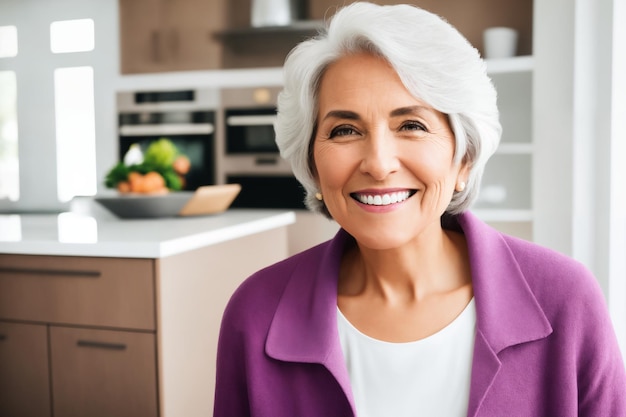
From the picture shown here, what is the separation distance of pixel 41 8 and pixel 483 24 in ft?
10.0

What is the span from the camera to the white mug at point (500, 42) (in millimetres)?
3285

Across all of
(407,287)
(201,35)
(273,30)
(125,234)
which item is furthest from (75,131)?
(407,287)

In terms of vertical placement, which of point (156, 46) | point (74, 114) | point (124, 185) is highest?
point (156, 46)

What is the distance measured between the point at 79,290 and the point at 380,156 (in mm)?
1220

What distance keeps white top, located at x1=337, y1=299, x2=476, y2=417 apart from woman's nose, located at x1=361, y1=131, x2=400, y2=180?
0.29 metres

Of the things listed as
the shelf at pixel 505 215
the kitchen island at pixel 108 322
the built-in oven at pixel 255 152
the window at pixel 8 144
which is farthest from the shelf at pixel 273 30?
the kitchen island at pixel 108 322

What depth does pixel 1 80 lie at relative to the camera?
4594mm

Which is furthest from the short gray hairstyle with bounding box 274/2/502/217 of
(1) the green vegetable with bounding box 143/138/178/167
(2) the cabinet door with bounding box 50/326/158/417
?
(1) the green vegetable with bounding box 143/138/178/167

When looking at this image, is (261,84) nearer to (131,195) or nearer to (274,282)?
(131,195)

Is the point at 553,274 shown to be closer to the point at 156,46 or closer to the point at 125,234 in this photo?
the point at 125,234

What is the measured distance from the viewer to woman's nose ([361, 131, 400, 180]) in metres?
0.95

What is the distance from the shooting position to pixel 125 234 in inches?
77.6

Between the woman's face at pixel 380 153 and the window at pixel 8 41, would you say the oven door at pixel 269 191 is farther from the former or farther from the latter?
the woman's face at pixel 380 153

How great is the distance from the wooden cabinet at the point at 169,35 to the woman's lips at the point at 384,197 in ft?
10.1
